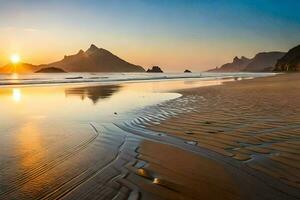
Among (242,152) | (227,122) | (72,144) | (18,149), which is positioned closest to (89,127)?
(72,144)

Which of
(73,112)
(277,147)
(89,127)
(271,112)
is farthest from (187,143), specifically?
(73,112)

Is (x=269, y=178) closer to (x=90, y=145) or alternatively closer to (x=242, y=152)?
(x=242, y=152)

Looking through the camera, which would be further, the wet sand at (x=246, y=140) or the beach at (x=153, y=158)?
the wet sand at (x=246, y=140)

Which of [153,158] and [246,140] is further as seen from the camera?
[246,140]

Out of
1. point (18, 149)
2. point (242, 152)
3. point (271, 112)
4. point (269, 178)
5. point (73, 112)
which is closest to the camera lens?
point (269, 178)

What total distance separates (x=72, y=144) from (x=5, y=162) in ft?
5.96

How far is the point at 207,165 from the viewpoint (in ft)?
19.1

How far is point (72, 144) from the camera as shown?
765cm

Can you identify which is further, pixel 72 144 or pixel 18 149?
pixel 72 144

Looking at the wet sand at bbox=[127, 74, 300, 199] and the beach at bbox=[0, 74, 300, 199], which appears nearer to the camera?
the beach at bbox=[0, 74, 300, 199]

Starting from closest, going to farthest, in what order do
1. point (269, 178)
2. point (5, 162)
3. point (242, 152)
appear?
point (269, 178) → point (5, 162) → point (242, 152)

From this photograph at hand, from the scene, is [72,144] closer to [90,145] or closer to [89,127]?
[90,145]

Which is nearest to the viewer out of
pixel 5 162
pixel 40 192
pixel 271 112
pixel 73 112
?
pixel 40 192

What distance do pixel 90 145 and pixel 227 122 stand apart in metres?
4.82
